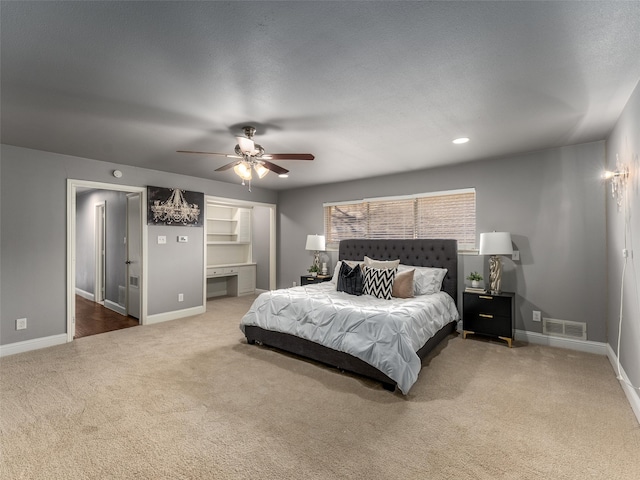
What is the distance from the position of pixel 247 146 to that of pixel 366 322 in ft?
6.71

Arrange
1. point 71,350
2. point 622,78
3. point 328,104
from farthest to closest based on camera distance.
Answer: point 71,350, point 328,104, point 622,78

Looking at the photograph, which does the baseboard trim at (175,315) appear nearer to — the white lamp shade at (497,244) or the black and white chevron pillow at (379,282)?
the black and white chevron pillow at (379,282)

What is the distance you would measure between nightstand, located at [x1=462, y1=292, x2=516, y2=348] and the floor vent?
0.38 metres

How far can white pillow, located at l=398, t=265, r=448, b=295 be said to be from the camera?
4.22 m

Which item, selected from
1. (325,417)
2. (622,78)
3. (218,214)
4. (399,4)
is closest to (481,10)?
(399,4)

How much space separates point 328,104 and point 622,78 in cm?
211

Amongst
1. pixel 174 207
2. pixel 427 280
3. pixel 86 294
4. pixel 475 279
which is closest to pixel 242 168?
pixel 174 207

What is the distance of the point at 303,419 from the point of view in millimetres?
2264

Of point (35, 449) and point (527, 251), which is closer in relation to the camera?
point (35, 449)

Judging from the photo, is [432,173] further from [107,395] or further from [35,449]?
[35,449]

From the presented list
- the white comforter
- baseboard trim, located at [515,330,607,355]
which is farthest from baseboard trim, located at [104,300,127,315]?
baseboard trim, located at [515,330,607,355]

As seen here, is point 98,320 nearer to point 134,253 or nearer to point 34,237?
point 134,253

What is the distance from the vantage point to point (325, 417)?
2291mm

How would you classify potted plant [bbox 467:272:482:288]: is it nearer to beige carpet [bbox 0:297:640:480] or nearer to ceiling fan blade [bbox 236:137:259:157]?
beige carpet [bbox 0:297:640:480]
